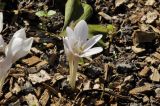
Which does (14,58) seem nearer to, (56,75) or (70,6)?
(56,75)

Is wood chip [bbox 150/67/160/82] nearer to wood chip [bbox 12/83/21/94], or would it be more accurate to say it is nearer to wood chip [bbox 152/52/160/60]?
wood chip [bbox 152/52/160/60]

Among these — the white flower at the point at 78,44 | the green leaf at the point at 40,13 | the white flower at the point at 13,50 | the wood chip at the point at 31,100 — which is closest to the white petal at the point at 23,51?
the white flower at the point at 13,50

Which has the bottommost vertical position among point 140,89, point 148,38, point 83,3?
point 140,89

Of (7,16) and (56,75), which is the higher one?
(7,16)

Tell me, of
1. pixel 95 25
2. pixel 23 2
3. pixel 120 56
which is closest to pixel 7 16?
pixel 23 2

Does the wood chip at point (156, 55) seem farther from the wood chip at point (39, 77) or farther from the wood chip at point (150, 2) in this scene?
the wood chip at point (39, 77)

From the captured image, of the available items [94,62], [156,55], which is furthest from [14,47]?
[156,55]

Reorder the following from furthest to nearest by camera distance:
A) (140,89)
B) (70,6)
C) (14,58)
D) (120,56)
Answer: (70,6)
(120,56)
(140,89)
(14,58)

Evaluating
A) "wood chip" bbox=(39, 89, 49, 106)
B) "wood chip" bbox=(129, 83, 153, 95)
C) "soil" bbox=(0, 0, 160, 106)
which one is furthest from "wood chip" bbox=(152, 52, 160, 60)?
"wood chip" bbox=(39, 89, 49, 106)

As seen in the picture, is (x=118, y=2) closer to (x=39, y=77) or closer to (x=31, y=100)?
(x=39, y=77)
